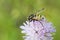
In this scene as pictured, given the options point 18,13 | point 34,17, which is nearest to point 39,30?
point 34,17

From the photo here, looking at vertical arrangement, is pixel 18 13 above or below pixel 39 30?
above

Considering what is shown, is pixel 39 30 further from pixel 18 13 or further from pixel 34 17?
pixel 18 13

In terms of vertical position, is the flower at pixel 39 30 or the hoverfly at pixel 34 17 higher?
the hoverfly at pixel 34 17

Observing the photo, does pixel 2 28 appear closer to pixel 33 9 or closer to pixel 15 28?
pixel 15 28
